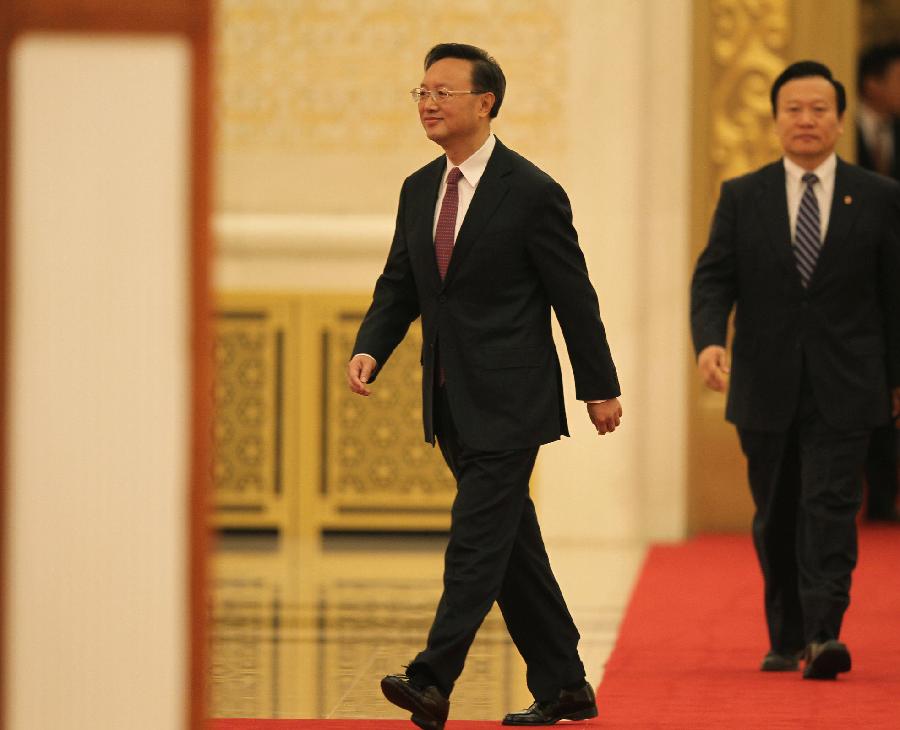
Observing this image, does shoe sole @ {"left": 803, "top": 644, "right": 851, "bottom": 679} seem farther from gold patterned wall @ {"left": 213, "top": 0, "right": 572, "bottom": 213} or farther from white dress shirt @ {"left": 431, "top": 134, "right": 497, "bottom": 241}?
gold patterned wall @ {"left": 213, "top": 0, "right": 572, "bottom": 213}

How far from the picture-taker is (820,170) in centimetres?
514

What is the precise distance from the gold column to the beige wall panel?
673cm

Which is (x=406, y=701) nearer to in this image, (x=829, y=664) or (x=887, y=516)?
(x=829, y=664)

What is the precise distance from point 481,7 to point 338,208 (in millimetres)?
1095

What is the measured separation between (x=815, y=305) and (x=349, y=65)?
3933mm

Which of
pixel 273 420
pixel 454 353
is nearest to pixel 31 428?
pixel 454 353

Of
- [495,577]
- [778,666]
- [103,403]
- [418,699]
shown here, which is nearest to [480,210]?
[495,577]

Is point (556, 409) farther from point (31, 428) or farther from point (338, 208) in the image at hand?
point (338, 208)

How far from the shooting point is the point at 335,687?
4.85 metres

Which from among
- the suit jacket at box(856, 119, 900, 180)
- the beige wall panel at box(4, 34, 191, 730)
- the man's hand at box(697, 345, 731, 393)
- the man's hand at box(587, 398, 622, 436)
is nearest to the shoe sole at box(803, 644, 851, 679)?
the man's hand at box(697, 345, 731, 393)

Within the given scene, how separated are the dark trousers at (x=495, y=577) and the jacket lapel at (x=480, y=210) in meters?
0.30

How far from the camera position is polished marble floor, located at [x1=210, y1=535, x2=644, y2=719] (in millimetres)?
4699

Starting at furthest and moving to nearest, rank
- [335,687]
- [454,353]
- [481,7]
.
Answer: [481,7] → [335,687] → [454,353]

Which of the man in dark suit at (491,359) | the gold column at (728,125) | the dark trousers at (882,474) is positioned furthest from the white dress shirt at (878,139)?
the man in dark suit at (491,359)
